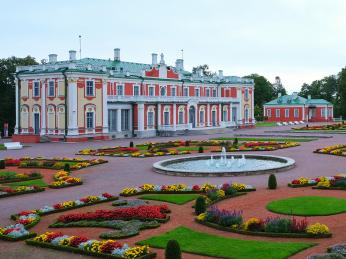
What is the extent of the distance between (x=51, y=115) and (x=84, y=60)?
9833 millimetres

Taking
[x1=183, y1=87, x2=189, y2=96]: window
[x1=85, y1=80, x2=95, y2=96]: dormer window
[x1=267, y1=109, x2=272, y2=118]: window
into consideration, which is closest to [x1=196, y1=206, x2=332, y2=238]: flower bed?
[x1=85, y1=80, x2=95, y2=96]: dormer window

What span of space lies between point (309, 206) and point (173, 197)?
5634mm

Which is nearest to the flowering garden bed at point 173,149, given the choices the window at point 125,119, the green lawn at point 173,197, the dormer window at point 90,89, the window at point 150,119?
the dormer window at point 90,89

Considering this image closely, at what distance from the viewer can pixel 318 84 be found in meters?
127

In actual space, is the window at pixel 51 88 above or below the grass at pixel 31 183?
above

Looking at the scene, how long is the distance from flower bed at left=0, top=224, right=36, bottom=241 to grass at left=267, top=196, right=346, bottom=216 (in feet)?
27.7

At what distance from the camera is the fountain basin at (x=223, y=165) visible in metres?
26.3

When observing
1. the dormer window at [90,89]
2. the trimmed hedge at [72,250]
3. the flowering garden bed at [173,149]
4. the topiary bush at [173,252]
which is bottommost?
the trimmed hedge at [72,250]

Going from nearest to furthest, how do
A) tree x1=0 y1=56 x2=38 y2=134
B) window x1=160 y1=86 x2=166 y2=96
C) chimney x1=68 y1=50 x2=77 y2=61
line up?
chimney x1=68 y1=50 x2=77 y2=61 < tree x1=0 y1=56 x2=38 y2=134 < window x1=160 y1=86 x2=166 y2=96

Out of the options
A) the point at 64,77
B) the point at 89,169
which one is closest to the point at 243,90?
the point at 64,77

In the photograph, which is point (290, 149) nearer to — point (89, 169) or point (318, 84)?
point (89, 169)

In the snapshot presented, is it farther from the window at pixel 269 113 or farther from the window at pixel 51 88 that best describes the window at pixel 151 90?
the window at pixel 269 113

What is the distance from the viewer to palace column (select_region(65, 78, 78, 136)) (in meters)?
53.1

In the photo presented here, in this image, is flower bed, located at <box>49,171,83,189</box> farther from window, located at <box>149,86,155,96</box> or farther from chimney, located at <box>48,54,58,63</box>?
window, located at <box>149,86,155,96</box>
